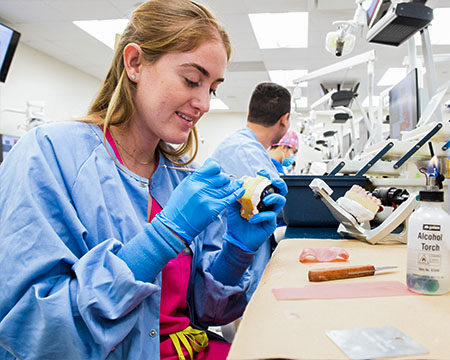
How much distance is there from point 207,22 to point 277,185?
0.52 metres

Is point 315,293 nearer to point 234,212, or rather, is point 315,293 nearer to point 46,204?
point 234,212

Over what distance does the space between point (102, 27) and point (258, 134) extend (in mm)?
3797

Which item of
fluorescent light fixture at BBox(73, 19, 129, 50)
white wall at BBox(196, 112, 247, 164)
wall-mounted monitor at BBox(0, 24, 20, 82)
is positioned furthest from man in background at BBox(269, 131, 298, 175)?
white wall at BBox(196, 112, 247, 164)

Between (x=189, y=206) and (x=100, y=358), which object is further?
(x=189, y=206)

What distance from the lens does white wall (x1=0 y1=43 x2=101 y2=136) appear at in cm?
548

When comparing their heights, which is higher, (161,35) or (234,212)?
(161,35)

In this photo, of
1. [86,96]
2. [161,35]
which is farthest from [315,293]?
[86,96]

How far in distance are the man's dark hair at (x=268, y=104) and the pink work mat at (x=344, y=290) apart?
1.88 m

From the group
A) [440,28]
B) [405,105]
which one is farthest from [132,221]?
[440,28]

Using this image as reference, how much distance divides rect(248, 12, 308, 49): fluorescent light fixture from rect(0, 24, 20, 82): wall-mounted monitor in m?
2.94

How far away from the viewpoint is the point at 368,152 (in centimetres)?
194

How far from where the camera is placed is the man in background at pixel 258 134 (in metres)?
2.12

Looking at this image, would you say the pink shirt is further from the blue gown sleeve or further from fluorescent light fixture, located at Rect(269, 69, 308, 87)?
fluorescent light fixture, located at Rect(269, 69, 308, 87)

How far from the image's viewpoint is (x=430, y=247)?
68 cm
